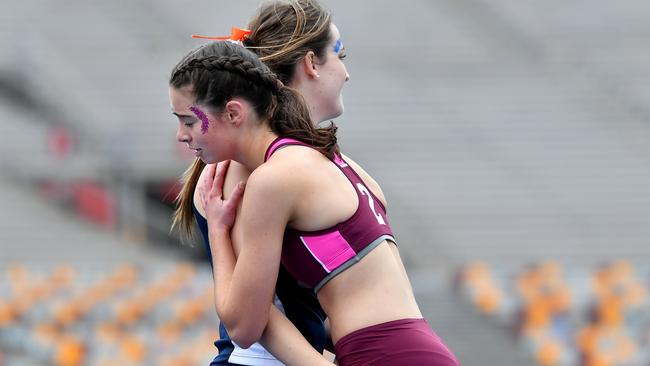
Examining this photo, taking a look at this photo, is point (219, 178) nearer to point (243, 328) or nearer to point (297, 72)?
point (297, 72)

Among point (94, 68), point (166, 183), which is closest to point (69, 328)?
point (166, 183)

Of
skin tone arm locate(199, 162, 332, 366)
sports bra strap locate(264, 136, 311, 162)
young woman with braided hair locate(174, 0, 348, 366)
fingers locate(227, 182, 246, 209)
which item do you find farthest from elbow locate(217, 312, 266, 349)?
sports bra strap locate(264, 136, 311, 162)

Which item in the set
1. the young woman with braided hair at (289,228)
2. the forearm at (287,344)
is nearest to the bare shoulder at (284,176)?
the young woman with braided hair at (289,228)

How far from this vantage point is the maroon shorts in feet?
9.00

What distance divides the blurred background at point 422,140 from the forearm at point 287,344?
8.93 metres

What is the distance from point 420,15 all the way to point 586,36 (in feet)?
7.83

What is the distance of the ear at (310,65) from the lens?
309cm

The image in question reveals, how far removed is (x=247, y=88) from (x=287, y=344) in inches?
24.8

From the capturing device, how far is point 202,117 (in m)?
2.85

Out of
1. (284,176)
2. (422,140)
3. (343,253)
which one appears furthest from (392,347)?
(422,140)

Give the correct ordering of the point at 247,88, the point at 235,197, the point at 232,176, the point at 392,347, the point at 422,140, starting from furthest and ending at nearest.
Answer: the point at 422,140
the point at 232,176
the point at 235,197
the point at 247,88
the point at 392,347

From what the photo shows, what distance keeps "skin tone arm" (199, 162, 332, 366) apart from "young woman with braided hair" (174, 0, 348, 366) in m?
0.08

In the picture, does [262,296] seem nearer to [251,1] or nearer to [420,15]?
[251,1]

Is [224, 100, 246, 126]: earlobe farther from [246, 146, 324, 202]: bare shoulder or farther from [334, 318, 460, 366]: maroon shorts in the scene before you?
[334, 318, 460, 366]: maroon shorts
